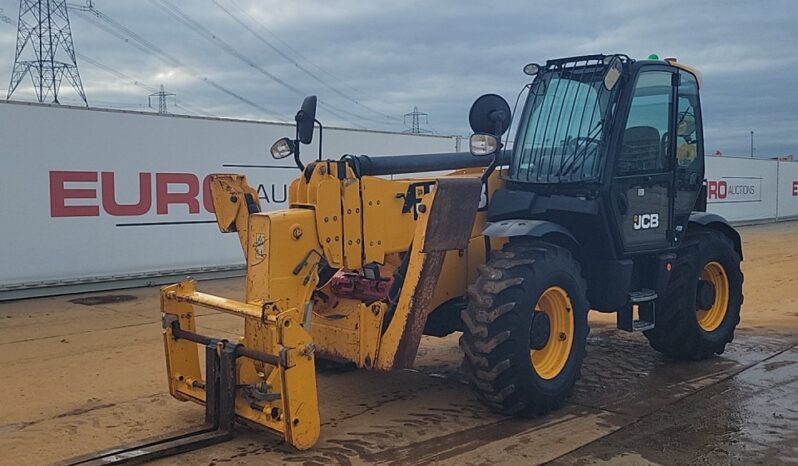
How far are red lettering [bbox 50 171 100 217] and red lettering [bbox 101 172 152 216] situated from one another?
14 centimetres

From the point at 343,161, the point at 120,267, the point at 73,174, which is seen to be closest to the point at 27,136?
the point at 73,174

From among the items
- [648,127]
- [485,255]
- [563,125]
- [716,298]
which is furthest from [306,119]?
[716,298]

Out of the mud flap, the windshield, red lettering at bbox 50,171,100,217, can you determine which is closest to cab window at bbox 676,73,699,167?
the windshield

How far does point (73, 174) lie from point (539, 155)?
294 inches

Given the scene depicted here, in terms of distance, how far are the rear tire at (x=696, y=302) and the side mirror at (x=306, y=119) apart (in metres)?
3.47

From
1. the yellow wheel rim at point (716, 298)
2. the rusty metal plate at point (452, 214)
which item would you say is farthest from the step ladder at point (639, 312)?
the rusty metal plate at point (452, 214)

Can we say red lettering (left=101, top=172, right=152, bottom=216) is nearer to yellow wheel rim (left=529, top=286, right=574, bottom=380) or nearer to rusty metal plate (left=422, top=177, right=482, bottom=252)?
rusty metal plate (left=422, top=177, right=482, bottom=252)

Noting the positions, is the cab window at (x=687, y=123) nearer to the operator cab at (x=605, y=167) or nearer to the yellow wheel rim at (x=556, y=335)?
the operator cab at (x=605, y=167)

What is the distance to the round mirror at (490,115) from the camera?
583 cm

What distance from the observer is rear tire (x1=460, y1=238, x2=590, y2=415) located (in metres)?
4.88

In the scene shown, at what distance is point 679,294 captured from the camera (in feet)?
21.7

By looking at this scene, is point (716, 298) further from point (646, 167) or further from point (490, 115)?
point (490, 115)

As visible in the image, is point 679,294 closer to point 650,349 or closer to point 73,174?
point 650,349

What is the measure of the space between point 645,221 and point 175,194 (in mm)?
8009
